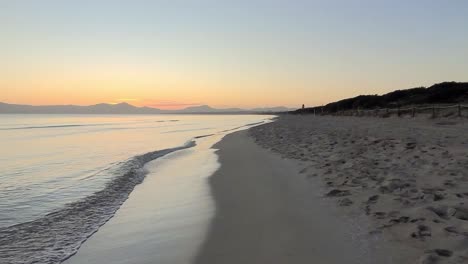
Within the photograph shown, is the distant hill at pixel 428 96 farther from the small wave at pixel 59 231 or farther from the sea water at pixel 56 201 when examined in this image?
the small wave at pixel 59 231

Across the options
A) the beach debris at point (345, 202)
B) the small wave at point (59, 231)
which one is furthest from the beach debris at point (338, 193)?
the small wave at point (59, 231)

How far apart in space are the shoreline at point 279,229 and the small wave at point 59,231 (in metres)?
2.09

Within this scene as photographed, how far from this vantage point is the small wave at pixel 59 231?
5617 mm

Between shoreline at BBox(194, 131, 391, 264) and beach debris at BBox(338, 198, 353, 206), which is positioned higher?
beach debris at BBox(338, 198, 353, 206)

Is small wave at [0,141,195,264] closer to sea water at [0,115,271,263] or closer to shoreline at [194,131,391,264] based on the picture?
sea water at [0,115,271,263]

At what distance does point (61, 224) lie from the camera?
23.8 feet

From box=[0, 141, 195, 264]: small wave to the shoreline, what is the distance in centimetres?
209

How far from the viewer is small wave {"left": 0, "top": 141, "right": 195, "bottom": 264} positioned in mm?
5617

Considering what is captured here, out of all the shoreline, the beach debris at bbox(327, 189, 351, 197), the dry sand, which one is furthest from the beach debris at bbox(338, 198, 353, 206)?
the beach debris at bbox(327, 189, 351, 197)

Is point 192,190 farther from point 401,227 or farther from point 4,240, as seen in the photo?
point 401,227

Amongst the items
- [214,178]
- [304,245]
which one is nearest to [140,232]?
[304,245]

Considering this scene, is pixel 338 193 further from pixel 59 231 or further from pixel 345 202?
pixel 59 231

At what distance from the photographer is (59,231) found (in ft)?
22.3

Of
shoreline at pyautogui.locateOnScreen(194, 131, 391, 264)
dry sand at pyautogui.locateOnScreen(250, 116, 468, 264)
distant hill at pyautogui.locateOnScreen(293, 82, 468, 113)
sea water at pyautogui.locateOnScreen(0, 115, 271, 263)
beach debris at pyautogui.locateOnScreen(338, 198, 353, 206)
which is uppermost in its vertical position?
distant hill at pyautogui.locateOnScreen(293, 82, 468, 113)
